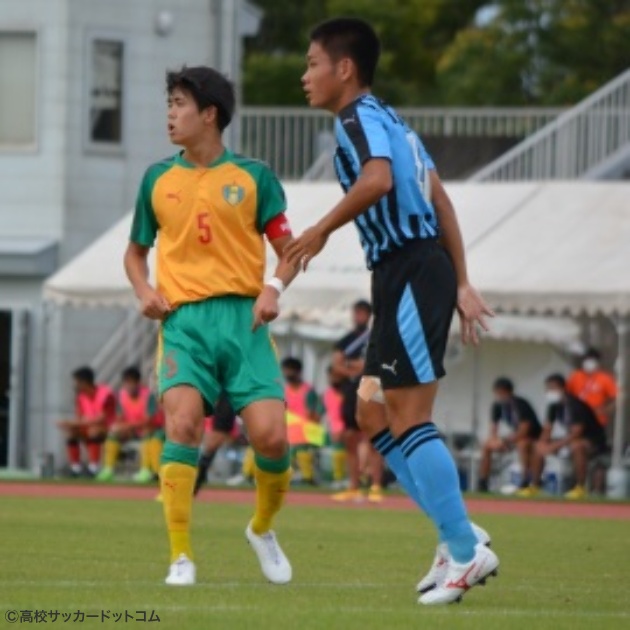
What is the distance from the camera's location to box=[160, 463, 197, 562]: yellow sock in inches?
424

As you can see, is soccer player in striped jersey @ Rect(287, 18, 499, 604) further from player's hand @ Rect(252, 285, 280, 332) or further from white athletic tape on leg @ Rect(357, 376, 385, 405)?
player's hand @ Rect(252, 285, 280, 332)

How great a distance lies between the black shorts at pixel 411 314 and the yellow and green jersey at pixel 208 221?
1.01 metres

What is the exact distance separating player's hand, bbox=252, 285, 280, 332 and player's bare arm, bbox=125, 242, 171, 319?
44 centimetres

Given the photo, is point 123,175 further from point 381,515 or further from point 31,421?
point 381,515

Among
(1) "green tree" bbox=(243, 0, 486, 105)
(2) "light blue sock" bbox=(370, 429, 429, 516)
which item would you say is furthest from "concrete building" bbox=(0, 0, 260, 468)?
(2) "light blue sock" bbox=(370, 429, 429, 516)

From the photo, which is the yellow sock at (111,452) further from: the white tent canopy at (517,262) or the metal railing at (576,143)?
the metal railing at (576,143)

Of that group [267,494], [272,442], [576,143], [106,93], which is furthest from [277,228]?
[106,93]

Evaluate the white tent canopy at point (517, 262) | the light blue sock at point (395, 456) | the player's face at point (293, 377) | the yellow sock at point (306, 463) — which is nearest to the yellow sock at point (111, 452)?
the white tent canopy at point (517, 262)

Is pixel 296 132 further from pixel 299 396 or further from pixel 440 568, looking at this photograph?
pixel 440 568

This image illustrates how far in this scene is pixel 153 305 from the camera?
35.7 feet

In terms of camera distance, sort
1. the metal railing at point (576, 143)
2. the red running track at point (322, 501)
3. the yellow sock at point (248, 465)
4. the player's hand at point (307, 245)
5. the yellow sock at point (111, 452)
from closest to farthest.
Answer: the player's hand at point (307, 245)
the red running track at point (322, 501)
the yellow sock at point (248, 465)
the yellow sock at point (111, 452)
the metal railing at point (576, 143)

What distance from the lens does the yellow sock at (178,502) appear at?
1077 centimetres

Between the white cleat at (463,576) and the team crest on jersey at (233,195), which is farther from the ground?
the team crest on jersey at (233,195)

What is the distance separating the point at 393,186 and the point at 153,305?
1.32 meters
